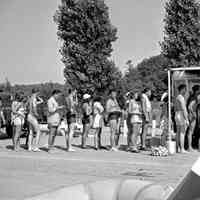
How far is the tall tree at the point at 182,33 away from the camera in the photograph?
23141mm

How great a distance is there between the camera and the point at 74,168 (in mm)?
8055

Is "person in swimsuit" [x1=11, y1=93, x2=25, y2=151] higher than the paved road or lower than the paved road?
higher

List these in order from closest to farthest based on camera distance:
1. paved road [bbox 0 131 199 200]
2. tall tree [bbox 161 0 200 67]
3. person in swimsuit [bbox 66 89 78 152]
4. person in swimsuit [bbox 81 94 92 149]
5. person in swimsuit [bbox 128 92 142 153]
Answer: paved road [bbox 0 131 199 200] → person in swimsuit [bbox 128 92 142 153] → person in swimsuit [bbox 66 89 78 152] → person in swimsuit [bbox 81 94 92 149] → tall tree [bbox 161 0 200 67]

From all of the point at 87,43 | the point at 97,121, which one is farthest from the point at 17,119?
the point at 87,43

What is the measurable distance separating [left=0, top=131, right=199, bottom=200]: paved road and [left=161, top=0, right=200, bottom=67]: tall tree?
13.9m

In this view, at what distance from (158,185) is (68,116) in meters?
8.42

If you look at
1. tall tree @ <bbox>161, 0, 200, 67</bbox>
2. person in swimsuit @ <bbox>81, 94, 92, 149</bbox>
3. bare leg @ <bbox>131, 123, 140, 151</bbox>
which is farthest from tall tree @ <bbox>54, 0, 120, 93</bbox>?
bare leg @ <bbox>131, 123, 140, 151</bbox>

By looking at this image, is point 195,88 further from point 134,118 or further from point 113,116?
point 113,116

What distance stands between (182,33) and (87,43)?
18.3 feet

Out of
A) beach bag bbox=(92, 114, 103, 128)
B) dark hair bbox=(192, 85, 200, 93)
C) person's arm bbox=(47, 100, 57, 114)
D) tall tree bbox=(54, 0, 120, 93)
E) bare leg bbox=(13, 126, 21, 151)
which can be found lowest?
bare leg bbox=(13, 126, 21, 151)

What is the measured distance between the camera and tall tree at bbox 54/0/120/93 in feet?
76.5

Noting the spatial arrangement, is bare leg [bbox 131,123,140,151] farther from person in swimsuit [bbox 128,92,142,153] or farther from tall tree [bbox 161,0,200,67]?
tall tree [bbox 161,0,200,67]

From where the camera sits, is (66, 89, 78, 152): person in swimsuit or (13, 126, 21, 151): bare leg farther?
(13, 126, 21, 151): bare leg

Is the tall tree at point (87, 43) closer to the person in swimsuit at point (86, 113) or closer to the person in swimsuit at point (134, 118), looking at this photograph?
the person in swimsuit at point (86, 113)
